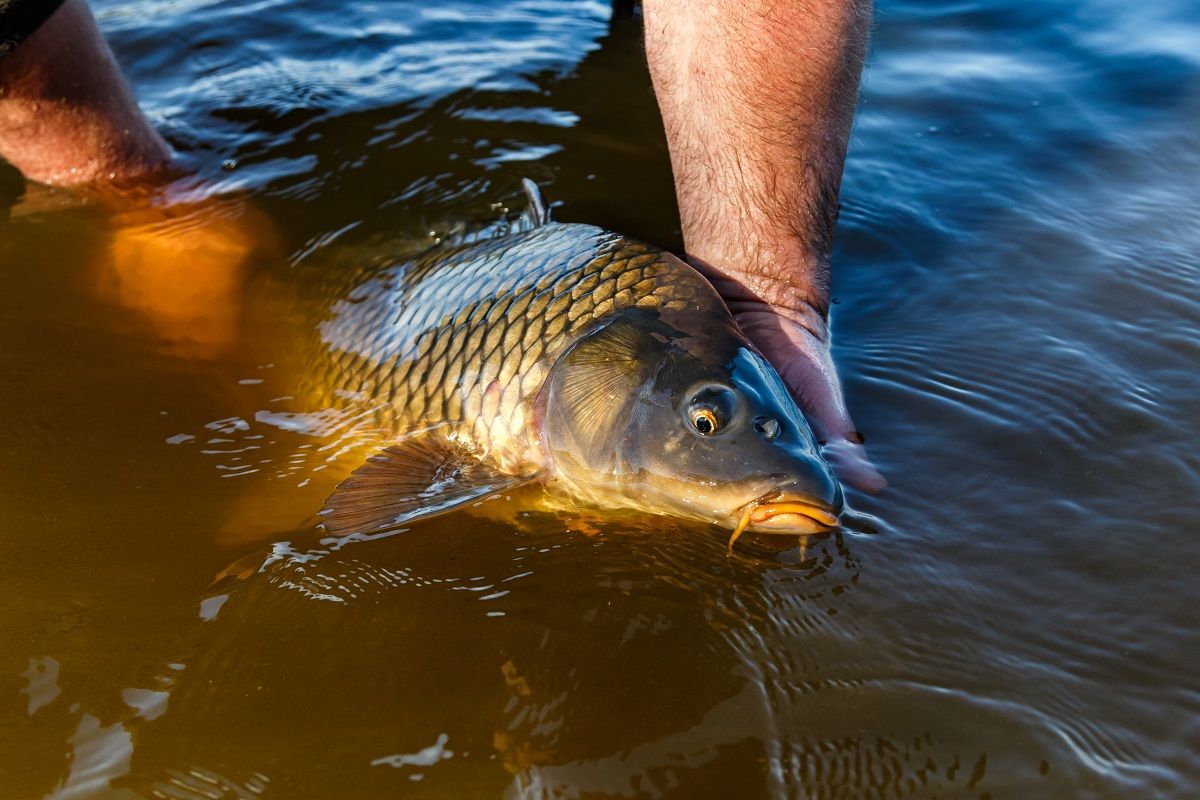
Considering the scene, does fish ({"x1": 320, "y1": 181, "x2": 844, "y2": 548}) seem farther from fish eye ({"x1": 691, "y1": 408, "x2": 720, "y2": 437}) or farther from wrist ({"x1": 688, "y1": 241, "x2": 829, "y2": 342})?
wrist ({"x1": 688, "y1": 241, "x2": 829, "y2": 342})

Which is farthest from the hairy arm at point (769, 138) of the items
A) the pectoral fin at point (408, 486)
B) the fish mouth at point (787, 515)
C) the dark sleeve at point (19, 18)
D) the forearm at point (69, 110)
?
the forearm at point (69, 110)

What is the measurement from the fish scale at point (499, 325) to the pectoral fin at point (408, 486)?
62 mm

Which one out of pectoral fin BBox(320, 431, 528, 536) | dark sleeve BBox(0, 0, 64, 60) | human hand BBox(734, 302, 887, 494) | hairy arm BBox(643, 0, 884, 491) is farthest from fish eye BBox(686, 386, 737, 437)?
dark sleeve BBox(0, 0, 64, 60)

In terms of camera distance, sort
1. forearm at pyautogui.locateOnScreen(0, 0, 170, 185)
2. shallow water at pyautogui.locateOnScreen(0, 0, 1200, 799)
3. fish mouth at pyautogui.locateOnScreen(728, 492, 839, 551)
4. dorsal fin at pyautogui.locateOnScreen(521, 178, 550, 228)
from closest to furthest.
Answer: shallow water at pyautogui.locateOnScreen(0, 0, 1200, 799) → fish mouth at pyautogui.locateOnScreen(728, 492, 839, 551) → dorsal fin at pyautogui.locateOnScreen(521, 178, 550, 228) → forearm at pyautogui.locateOnScreen(0, 0, 170, 185)

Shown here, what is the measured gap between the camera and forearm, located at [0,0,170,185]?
322cm

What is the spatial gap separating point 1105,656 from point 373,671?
1.24m

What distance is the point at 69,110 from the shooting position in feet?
10.9

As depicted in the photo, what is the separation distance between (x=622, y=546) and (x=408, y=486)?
1.52 feet

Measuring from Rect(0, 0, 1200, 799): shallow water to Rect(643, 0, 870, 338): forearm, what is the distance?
0.30 meters

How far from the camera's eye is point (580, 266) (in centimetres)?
224

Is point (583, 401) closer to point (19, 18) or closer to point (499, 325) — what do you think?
point (499, 325)

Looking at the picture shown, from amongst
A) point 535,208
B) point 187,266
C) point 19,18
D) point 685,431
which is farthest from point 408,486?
point 19,18

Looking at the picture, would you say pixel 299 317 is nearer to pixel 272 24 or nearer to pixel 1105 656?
pixel 1105 656

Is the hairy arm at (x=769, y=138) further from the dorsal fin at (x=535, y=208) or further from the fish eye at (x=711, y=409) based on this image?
the fish eye at (x=711, y=409)
